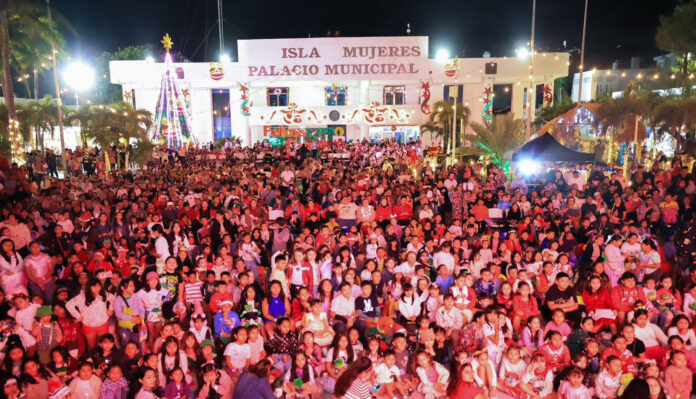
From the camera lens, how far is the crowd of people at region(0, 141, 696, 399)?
5500mm

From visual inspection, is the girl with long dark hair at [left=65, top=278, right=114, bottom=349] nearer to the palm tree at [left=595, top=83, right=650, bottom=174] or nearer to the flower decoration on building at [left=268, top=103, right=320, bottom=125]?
the palm tree at [left=595, top=83, right=650, bottom=174]

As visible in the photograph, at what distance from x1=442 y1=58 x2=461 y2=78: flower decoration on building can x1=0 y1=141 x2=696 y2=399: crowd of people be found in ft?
64.1

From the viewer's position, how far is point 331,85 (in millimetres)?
31250

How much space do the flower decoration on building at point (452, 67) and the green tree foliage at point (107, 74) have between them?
2965 cm

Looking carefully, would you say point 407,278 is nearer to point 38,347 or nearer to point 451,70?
point 38,347

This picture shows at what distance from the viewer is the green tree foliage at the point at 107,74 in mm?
46794

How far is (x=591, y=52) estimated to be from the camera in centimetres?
4897

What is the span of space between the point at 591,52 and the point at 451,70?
87.1 feet

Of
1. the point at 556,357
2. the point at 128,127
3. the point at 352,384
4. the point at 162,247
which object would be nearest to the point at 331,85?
the point at 128,127

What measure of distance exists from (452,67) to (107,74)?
110ft

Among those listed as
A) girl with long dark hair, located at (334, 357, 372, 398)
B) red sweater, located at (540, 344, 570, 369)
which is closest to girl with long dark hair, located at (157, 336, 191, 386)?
girl with long dark hair, located at (334, 357, 372, 398)

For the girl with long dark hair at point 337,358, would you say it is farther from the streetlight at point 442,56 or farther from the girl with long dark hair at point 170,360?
the streetlight at point 442,56

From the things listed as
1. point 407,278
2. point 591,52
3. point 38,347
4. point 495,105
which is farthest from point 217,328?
point 591,52

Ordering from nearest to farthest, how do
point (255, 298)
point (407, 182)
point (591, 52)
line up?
point (255, 298) < point (407, 182) < point (591, 52)
